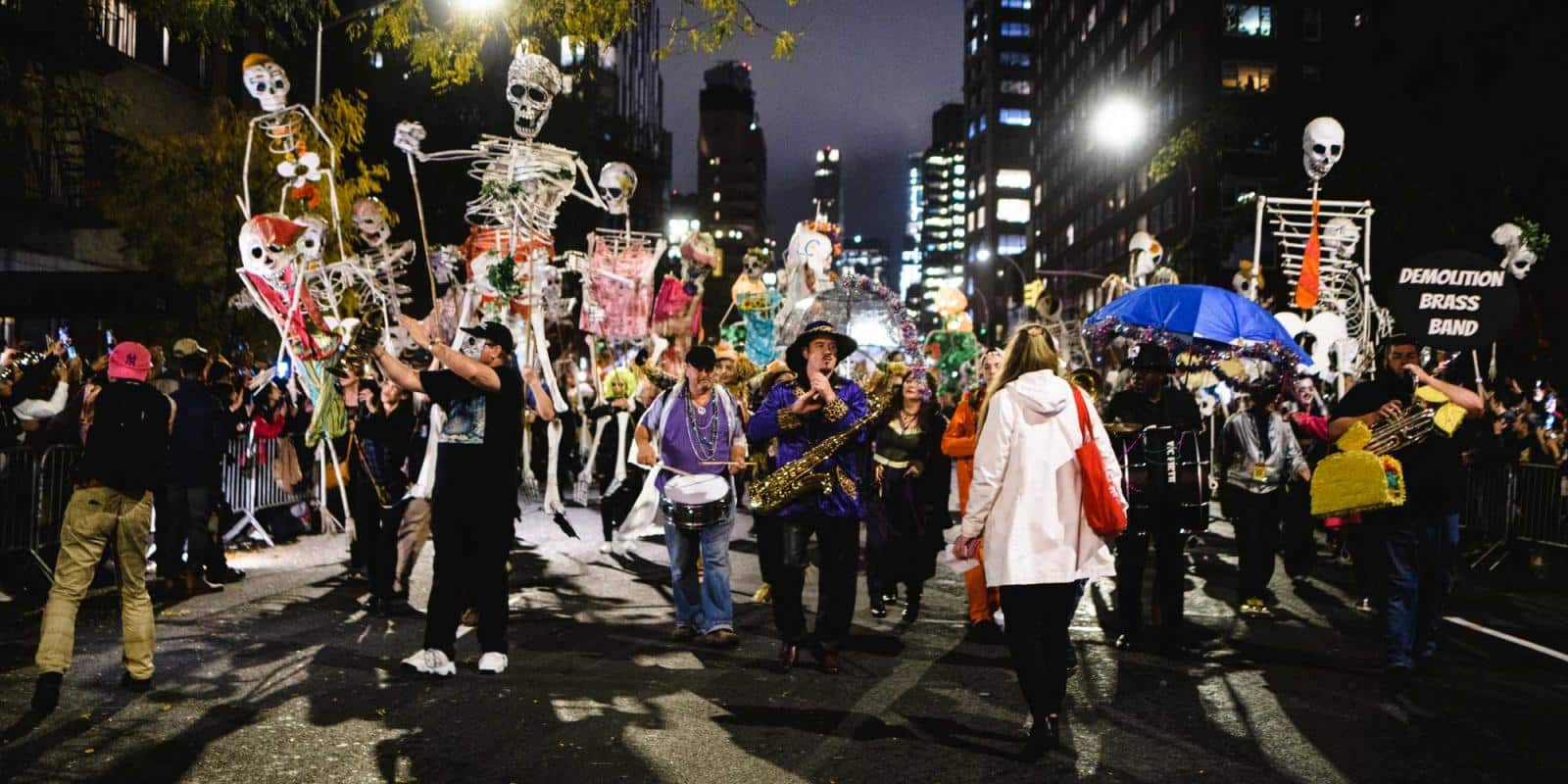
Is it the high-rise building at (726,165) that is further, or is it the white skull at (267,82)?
the high-rise building at (726,165)

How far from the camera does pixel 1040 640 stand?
17.6ft

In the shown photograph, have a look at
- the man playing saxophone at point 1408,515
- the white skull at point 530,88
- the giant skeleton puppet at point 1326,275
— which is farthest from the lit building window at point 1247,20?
the man playing saxophone at point 1408,515

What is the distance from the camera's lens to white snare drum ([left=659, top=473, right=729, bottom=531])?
303 inches

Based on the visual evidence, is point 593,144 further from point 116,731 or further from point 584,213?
point 116,731

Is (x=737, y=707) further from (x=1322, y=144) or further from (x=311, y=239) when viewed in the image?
(x=1322, y=144)

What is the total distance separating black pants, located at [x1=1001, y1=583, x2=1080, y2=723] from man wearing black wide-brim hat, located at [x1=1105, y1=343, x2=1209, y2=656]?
2.52 m

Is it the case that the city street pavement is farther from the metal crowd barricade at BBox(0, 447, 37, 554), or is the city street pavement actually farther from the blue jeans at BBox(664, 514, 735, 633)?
the metal crowd barricade at BBox(0, 447, 37, 554)

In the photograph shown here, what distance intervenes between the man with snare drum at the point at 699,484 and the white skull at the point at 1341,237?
1153 cm

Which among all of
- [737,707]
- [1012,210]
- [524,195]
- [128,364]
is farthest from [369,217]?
[1012,210]

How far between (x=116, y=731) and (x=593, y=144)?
3334cm

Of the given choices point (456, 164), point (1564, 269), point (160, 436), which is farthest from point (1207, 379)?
point (456, 164)

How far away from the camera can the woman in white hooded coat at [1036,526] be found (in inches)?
210

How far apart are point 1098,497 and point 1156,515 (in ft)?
8.81

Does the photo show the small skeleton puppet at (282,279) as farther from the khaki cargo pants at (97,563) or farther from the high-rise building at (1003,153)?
the high-rise building at (1003,153)
